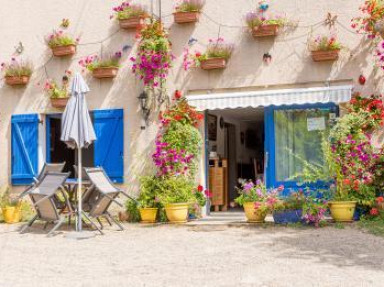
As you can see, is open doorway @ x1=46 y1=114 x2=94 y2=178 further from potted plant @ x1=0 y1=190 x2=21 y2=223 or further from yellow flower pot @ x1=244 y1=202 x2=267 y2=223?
yellow flower pot @ x1=244 y1=202 x2=267 y2=223

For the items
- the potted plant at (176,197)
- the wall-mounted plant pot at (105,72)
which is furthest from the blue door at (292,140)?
the wall-mounted plant pot at (105,72)

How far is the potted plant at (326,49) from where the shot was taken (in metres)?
10.8

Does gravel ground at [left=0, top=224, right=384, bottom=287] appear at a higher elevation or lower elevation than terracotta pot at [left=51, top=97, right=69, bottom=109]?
lower

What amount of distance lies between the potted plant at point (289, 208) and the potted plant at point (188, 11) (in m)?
4.20

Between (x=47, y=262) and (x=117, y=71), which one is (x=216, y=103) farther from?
(x=47, y=262)

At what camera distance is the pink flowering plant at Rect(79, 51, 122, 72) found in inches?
490

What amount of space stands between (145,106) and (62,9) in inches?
124

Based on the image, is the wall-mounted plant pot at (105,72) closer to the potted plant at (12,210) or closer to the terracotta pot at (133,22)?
the terracotta pot at (133,22)

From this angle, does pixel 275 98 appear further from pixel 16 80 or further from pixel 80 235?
pixel 16 80

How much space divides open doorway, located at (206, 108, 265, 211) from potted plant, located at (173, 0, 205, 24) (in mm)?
2240

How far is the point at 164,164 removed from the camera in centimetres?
1155

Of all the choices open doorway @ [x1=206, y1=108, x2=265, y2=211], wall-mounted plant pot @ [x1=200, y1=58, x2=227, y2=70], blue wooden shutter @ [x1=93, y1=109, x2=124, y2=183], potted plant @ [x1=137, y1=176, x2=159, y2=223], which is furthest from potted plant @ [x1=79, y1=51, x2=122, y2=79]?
potted plant @ [x1=137, y1=176, x2=159, y2=223]

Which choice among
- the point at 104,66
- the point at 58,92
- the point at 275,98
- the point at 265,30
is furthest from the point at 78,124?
the point at 265,30

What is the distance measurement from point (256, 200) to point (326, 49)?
10.1 feet
